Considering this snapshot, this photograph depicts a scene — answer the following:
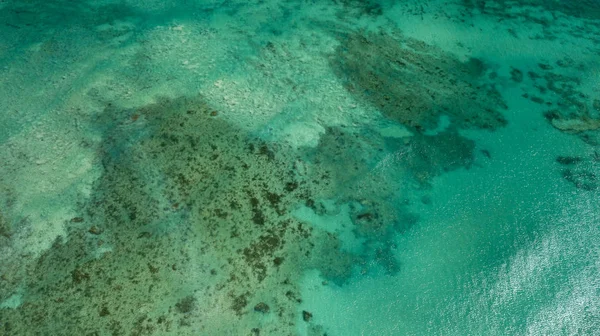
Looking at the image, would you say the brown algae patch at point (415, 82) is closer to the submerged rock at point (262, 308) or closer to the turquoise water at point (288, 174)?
the turquoise water at point (288, 174)

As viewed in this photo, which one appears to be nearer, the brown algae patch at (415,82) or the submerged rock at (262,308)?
the submerged rock at (262,308)

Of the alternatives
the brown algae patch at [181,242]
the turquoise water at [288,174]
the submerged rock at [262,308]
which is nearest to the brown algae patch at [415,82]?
the turquoise water at [288,174]

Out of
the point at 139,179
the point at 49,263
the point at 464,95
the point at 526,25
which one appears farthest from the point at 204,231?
the point at 526,25

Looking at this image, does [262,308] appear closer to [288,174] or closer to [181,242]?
[181,242]

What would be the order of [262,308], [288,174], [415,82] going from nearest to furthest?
[262,308] < [288,174] < [415,82]

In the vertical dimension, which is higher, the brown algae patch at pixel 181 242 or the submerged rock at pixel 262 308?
the brown algae patch at pixel 181 242

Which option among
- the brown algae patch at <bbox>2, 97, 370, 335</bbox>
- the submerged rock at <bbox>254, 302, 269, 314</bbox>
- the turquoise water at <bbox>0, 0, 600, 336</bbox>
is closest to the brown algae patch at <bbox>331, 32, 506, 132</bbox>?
the turquoise water at <bbox>0, 0, 600, 336</bbox>

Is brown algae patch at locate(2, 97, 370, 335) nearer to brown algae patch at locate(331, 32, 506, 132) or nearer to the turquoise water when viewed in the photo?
the turquoise water


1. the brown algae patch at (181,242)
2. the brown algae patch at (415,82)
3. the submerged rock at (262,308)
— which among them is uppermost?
the brown algae patch at (415,82)

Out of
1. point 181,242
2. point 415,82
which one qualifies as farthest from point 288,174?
point 415,82

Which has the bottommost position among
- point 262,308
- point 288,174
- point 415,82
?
point 262,308
